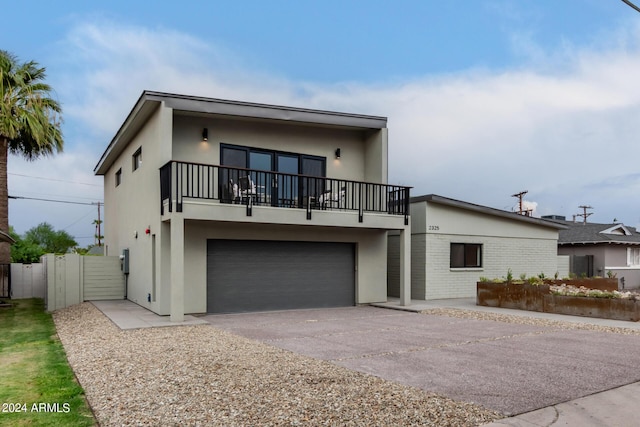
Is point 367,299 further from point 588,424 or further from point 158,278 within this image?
point 588,424

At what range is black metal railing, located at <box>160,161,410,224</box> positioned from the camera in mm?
11797

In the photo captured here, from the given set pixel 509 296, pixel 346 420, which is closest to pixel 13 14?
pixel 346 420

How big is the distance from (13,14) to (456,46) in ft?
44.6

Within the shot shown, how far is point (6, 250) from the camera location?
17.9m

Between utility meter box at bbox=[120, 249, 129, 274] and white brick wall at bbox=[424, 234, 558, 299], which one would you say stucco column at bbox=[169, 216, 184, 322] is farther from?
white brick wall at bbox=[424, 234, 558, 299]

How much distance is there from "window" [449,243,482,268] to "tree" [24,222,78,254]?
168 ft

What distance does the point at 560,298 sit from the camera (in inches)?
521

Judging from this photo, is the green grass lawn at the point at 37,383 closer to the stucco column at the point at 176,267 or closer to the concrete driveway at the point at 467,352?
the stucco column at the point at 176,267

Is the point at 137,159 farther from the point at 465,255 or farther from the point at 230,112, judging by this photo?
the point at 465,255

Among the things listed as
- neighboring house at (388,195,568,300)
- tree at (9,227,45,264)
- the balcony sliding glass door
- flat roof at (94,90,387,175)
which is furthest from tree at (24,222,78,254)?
neighboring house at (388,195,568,300)

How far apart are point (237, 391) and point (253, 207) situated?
705 cm

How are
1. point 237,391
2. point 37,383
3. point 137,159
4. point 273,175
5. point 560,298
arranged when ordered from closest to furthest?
point 237,391 < point 37,383 < point 560,298 < point 273,175 < point 137,159

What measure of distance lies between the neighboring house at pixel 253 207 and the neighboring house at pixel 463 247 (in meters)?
1.81

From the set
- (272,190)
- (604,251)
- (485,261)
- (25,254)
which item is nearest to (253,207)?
(272,190)
